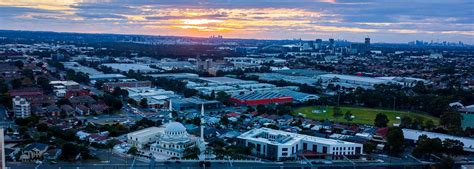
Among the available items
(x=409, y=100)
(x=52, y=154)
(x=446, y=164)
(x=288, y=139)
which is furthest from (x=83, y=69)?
(x=446, y=164)

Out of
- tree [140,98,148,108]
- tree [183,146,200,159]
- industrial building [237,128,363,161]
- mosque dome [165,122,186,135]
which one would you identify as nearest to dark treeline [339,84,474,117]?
industrial building [237,128,363,161]

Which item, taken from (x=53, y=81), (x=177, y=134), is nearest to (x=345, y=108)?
(x=177, y=134)

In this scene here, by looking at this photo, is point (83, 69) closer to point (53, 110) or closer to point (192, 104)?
point (192, 104)

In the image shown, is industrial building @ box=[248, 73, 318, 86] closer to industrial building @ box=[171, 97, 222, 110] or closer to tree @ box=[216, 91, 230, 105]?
tree @ box=[216, 91, 230, 105]

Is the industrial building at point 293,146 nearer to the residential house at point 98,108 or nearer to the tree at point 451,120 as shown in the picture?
the tree at point 451,120

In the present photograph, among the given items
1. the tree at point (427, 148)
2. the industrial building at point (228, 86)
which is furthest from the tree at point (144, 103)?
the tree at point (427, 148)

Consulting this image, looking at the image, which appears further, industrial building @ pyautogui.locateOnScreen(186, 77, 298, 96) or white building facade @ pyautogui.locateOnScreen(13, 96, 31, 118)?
industrial building @ pyautogui.locateOnScreen(186, 77, 298, 96)
